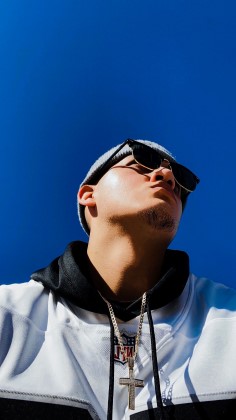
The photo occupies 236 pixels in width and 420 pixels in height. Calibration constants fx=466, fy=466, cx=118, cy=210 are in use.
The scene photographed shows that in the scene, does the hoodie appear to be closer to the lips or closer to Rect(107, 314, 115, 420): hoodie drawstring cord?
Rect(107, 314, 115, 420): hoodie drawstring cord

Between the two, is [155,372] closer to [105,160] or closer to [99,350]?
[99,350]

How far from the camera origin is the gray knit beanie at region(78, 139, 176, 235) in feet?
12.9

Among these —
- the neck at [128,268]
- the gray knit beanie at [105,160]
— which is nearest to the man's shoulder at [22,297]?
the neck at [128,268]

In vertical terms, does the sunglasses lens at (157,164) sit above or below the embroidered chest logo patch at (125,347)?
above

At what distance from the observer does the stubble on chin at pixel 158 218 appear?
330 centimetres

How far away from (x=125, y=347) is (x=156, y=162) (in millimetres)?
1524

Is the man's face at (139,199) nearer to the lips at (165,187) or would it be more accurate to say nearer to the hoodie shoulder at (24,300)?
the lips at (165,187)

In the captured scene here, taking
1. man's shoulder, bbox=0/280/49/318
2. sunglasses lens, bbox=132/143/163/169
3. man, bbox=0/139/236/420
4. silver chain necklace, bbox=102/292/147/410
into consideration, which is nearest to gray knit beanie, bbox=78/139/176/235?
man, bbox=0/139/236/420

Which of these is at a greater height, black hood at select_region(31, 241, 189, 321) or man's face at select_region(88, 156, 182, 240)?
man's face at select_region(88, 156, 182, 240)

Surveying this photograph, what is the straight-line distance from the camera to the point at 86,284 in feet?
9.95

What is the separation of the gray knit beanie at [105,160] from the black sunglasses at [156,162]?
0.04m

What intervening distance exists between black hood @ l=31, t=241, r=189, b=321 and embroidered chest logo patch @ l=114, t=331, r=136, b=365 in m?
0.12

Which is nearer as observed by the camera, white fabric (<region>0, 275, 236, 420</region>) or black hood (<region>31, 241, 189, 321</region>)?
white fabric (<region>0, 275, 236, 420</region>)

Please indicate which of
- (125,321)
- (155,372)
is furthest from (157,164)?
(155,372)
